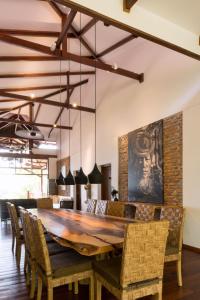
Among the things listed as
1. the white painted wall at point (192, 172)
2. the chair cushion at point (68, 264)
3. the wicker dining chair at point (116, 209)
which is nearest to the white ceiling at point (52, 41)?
the white painted wall at point (192, 172)

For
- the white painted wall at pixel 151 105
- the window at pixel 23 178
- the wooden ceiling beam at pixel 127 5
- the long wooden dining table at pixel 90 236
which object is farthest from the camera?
the window at pixel 23 178

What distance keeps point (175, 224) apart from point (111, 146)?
4.45 meters

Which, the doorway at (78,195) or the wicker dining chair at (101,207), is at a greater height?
the wicker dining chair at (101,207)

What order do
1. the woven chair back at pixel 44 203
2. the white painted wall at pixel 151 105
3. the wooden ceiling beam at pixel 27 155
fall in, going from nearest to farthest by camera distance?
1. the white painted wall at pixel 151 105
2. the woven chair back at pixel 44 203
3. the wooden ceiling beam at pixel 27 155

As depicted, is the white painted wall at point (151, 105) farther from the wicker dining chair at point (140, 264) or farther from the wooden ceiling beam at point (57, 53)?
the wicker dining chair at point (140, 264)

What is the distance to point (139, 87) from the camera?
20.3 ft

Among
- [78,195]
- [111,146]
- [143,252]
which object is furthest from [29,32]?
[78,195]

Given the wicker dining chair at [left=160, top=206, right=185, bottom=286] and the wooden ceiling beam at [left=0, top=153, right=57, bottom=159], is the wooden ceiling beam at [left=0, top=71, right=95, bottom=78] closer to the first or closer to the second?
the wicker dining chair at [left=160, top=206, right=185, bottom=286]

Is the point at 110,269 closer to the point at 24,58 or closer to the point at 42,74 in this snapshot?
the point at 24,58

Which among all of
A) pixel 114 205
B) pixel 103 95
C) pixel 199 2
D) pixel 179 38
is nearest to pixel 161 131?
pixel 114 205

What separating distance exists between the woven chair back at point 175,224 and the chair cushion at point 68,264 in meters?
1.13

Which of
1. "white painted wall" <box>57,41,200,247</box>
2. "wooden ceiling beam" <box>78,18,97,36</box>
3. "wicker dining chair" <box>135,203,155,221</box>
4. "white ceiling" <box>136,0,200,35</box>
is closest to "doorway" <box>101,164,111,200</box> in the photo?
"white painted wall" <box>57,41,200,247</box>

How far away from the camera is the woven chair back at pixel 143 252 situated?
1915 mm

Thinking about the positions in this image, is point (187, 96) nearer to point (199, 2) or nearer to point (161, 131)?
point (161, 131)
